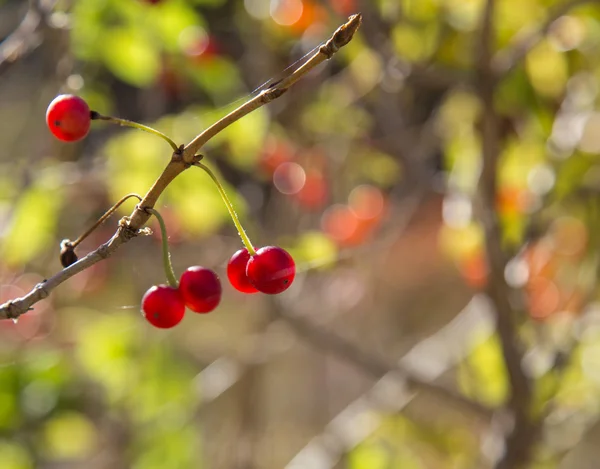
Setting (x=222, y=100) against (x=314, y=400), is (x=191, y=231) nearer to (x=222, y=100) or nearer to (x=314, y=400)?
(x=222, y=100)

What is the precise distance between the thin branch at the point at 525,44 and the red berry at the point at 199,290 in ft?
3.35

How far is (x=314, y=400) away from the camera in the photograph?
165 inches

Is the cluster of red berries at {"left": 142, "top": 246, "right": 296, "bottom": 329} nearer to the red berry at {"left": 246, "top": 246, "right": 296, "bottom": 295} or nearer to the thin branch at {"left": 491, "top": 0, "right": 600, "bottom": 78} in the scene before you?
the red berry at {"left": 246, "top": 246, "right": 296, "bottom": 295}

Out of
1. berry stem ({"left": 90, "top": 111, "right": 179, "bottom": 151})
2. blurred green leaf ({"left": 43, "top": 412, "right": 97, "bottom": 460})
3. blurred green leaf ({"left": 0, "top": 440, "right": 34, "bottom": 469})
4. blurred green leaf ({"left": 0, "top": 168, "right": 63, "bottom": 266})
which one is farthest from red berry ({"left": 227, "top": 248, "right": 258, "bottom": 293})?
blurred green leaf ({"left": 43, "top": 412, "right": 97, "bottom": 460})

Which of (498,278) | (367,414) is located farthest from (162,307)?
(367,414)

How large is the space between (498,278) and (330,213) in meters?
1.23

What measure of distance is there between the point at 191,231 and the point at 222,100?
407 millimetres

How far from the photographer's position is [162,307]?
857mm

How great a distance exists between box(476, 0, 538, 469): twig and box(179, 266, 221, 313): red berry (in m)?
0.84

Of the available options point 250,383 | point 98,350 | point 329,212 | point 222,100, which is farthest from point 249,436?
point 222,100

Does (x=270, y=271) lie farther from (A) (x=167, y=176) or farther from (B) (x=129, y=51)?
(B) (x=129, y=51)

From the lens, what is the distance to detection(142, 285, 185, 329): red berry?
33.6 inches

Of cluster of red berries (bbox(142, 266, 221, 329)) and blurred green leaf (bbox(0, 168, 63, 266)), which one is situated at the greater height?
blurred green leaf (bbox(0, 168, 63, 266))

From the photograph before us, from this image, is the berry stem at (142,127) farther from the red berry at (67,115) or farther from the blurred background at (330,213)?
the blurred background at (330,213)
